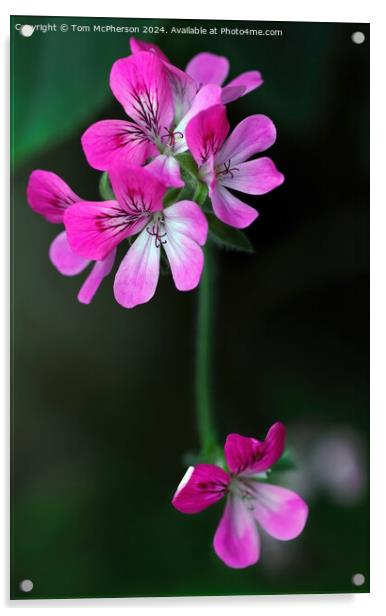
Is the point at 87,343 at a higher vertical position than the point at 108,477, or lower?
higher

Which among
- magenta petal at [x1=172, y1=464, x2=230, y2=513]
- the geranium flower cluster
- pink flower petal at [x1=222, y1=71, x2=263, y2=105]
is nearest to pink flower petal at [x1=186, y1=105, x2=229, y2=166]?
the geranium flower cluster

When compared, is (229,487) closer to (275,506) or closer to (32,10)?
(275,506)

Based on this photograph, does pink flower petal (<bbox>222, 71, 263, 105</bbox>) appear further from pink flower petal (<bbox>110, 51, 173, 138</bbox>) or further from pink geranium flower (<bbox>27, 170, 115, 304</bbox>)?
pink geranium flower (<bbox>27, 170, 115, 304</bbox>)

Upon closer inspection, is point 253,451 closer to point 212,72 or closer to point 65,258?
point 65,258

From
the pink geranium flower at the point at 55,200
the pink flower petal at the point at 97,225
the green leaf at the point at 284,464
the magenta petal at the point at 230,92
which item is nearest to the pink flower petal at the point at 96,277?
the pink geranium flower at the point at 55,200

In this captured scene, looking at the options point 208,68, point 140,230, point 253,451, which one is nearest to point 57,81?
point 208,68

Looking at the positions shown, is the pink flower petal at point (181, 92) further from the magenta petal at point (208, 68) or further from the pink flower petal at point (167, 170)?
the magenta petal at point (208, 68)
